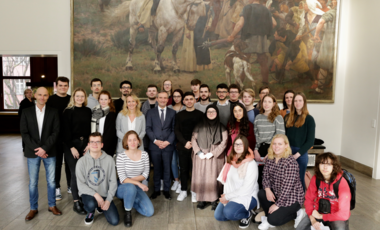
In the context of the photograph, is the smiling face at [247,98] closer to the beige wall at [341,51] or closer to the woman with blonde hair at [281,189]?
the woman with blonde hair at [281,189]

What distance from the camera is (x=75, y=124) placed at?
4.45 metres

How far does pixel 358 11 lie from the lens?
7359mm

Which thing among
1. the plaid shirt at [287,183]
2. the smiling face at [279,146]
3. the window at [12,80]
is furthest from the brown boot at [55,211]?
the window at [12,80]

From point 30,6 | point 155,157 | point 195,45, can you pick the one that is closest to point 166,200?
point 155,157

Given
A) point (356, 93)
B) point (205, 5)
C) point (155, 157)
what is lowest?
point (155, 157)

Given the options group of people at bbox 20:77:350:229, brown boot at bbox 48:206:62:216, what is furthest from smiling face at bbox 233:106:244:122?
brown boot at bbox 48:206:62:216

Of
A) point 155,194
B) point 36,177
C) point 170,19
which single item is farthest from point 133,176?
Result: point 170,19

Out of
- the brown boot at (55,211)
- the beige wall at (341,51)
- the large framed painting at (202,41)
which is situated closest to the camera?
the brown boot at (55,211)

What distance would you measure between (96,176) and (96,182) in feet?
0.29

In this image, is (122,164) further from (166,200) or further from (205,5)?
(205,5)

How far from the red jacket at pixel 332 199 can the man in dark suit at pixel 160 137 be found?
2509 millimetres

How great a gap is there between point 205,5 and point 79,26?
148 inches

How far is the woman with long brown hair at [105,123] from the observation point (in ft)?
15.3

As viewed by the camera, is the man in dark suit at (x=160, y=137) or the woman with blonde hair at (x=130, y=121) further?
the man in dark suit at (x=160, y=137)
